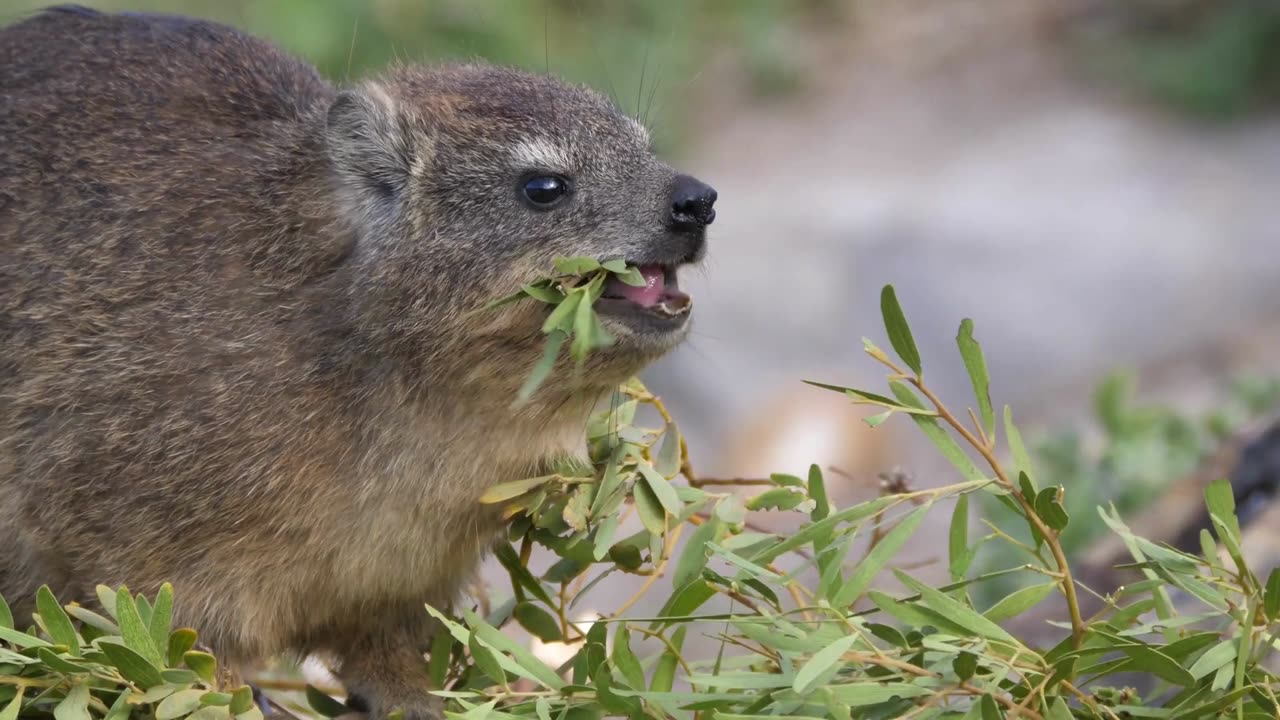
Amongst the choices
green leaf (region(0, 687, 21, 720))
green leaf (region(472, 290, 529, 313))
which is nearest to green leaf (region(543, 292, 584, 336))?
green leaf (region(472, 290, 529, 313))

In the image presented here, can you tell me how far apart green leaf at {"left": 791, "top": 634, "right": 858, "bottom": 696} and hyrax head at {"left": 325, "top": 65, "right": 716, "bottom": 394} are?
0.91 metres

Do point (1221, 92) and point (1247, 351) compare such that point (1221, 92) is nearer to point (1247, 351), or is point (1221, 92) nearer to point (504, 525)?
point (1247, 351)

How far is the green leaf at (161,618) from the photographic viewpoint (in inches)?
123

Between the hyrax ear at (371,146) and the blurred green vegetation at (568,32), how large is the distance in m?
6.10

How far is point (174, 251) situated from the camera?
4.06 m

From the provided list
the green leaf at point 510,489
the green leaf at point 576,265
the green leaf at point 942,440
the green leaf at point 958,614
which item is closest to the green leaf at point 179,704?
the green leaf at point 510,489

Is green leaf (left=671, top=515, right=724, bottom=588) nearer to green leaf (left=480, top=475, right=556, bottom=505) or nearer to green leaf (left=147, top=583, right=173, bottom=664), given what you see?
green leaf (left=480, top=475, right=556, bottom=505)

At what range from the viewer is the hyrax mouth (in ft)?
11.5

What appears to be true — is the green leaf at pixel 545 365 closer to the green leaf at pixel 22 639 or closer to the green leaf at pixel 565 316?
the green leaf at pixel 565 316

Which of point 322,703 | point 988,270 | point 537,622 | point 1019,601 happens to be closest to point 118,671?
point 322,703

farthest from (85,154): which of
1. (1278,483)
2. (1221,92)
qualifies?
(1221,92)

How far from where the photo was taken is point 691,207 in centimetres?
365

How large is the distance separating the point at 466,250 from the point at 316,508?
75 cm

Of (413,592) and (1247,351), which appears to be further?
(1247,351)
